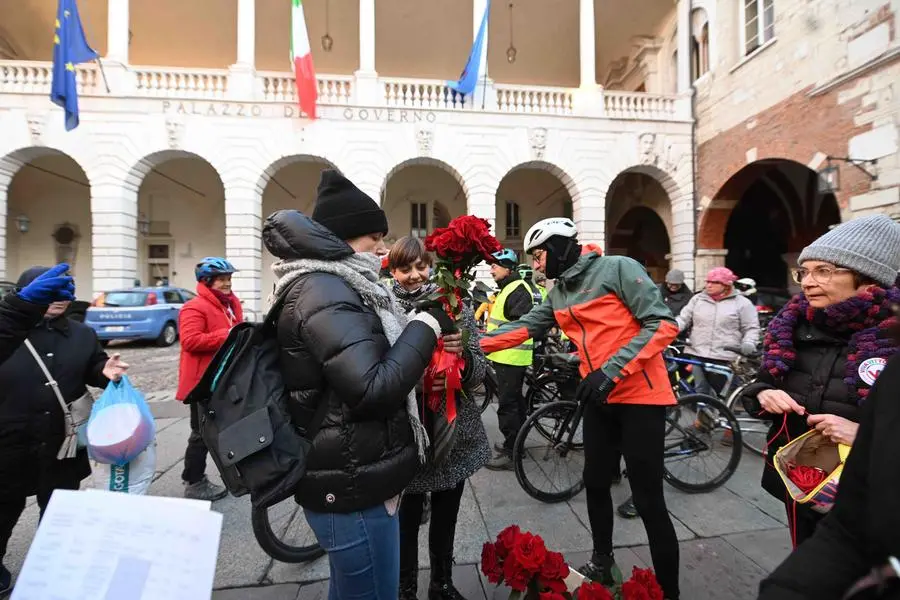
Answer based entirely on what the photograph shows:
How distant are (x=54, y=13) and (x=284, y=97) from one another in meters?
10.5

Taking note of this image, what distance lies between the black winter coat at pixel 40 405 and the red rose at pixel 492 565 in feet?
7.62

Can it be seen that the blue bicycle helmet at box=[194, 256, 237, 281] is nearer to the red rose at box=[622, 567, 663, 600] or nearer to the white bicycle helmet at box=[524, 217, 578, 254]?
the white bicycle helmet at box=[524, 217, 578, 254]

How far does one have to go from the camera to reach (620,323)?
2.19m

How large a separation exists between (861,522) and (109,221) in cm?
1549

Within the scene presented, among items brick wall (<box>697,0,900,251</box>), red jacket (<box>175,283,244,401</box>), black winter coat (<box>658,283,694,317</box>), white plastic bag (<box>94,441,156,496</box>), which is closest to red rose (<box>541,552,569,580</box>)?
white plastic bag (<box>94,441,156,496</box>)

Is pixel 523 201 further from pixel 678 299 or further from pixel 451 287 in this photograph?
pixel 451 287

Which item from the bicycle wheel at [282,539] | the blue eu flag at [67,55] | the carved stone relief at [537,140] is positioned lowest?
the bicycle wheel at [282,539]

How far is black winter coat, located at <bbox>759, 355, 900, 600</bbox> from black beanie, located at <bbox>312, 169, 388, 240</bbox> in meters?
1.36

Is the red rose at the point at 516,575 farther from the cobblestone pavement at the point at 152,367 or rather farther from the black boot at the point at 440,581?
the cobblestone pavement at the point at 152,367

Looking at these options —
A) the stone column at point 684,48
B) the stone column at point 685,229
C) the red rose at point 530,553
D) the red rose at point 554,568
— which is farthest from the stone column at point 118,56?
the stone column at point 685,229

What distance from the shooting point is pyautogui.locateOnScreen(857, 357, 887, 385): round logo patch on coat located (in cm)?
145

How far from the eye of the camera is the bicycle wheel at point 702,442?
139 inches

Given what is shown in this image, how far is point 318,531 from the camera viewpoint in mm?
1370

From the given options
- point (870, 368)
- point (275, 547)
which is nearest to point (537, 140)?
point (870, 368)
